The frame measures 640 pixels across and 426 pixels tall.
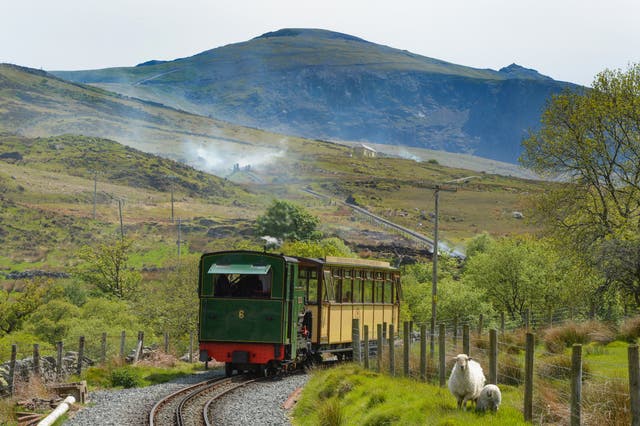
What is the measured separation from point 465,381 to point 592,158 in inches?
993

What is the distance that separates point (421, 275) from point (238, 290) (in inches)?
1973

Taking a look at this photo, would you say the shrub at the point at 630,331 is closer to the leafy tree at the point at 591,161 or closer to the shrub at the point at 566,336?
the shrub at the point at 566,336

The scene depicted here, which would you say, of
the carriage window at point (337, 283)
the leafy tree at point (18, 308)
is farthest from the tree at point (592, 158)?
the leafy tree at point (18, 308)

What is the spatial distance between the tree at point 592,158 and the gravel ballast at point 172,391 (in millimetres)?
16798

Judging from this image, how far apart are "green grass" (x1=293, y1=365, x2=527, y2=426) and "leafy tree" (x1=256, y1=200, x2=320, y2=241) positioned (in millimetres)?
81363

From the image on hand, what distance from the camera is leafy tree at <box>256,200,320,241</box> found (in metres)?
104

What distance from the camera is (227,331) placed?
2655 centimetres

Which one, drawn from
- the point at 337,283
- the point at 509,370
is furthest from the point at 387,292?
the point at 509,370

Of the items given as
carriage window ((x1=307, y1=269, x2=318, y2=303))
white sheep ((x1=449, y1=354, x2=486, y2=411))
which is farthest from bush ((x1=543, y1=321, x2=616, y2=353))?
white sheep ((x1=449, y1=354, x2=486, y2=411))

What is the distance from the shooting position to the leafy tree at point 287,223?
104 metres

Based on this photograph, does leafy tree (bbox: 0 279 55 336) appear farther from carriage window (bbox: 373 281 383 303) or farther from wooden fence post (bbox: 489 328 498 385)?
wooden fence post (bbox: 489 328 498 385)

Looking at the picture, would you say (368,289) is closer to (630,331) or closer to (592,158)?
(630,331)

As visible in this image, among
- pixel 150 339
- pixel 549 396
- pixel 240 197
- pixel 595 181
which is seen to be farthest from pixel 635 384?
pixel 240 197

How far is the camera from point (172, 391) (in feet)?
77.4
